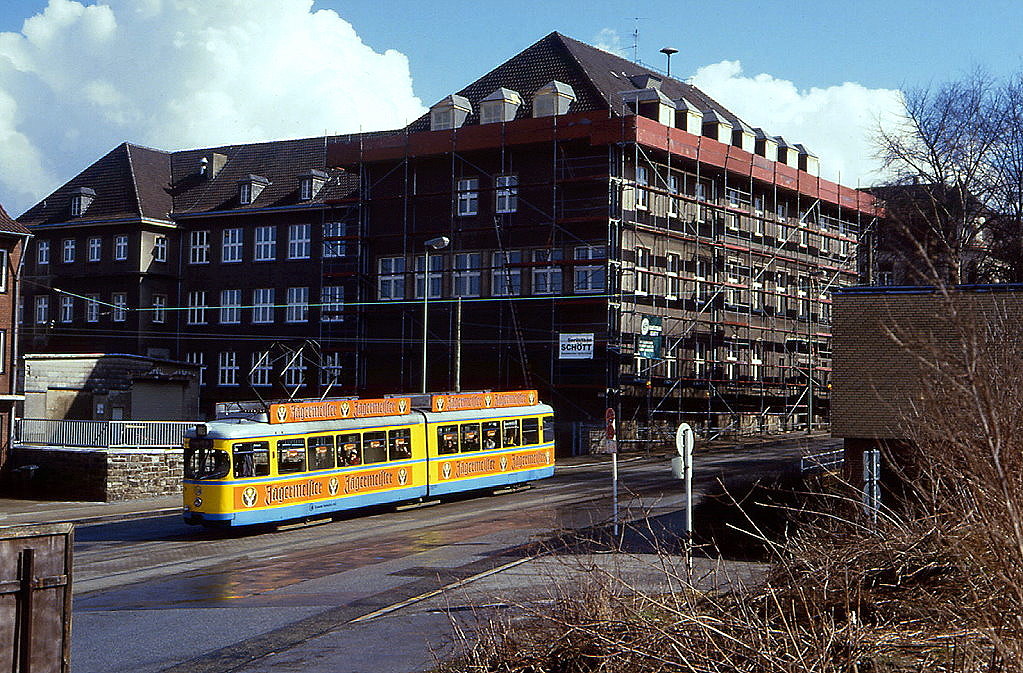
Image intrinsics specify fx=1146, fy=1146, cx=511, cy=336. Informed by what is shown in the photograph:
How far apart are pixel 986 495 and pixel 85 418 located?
1725 inches

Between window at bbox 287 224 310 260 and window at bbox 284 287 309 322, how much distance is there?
5.96 feet

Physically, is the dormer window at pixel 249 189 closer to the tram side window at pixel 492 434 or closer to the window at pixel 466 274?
the window at pixel 466 274

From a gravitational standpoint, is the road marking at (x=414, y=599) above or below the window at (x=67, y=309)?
below

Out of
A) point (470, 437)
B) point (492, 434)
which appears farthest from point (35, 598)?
point (492, 434)

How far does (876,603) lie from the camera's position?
8.23 metres

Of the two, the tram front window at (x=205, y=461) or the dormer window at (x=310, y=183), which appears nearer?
the tram front window at (x=205, y=461)

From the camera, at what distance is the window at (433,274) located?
5502cm

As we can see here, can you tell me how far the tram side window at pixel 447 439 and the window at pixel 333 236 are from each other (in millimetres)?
29395

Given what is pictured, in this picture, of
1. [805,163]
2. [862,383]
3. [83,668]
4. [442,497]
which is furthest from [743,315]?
[83,668]

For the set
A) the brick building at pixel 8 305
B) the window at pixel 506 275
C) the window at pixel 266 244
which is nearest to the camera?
the brick building at pixel 8 305

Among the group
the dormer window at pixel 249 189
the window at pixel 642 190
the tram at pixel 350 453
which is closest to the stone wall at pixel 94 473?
the tram at pixel 350 453

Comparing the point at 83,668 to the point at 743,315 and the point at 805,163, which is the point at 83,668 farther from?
the point at 805,163

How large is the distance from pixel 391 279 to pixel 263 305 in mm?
10177

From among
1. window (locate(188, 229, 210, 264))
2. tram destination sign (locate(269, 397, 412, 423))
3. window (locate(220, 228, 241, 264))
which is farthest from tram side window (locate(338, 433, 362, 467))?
window (locate(188, 229, 210, 264))
